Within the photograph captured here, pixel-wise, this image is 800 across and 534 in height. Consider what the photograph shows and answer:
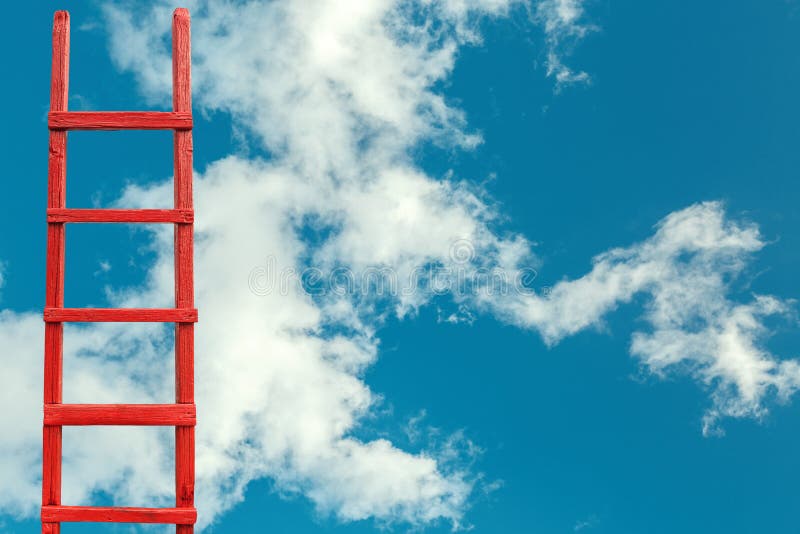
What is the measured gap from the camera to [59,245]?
8.07m

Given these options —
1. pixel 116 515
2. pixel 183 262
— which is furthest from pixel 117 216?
pixel 116 515

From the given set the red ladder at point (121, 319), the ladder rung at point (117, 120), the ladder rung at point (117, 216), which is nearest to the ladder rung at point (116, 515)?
the red ladder at point (121, 319)

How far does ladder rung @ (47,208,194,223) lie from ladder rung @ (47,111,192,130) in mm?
809

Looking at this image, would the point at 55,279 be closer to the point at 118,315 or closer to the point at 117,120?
the point at 118,315

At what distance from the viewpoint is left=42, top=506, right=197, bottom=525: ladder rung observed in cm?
777

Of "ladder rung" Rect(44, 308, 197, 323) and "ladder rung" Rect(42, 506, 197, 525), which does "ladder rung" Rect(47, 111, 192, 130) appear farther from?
"ladder rung" Rect(42, 506, 197, 525)

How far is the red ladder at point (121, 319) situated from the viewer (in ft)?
25.8

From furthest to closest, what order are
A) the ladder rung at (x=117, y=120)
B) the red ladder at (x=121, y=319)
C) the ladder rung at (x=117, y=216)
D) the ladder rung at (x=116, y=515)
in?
1. the ladder rung at (x=117, y=120)
2. the ladder rung at (x=117, y=216)
3. the red ladder at (x=121, y=319)
4. the ladder rung at (x=116, y=515)

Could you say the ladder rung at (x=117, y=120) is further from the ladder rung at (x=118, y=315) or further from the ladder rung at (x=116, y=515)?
the ladder rung at (x=116, y=515)

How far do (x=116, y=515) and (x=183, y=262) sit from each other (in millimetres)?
2318

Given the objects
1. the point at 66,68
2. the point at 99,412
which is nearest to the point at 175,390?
the point at 99,412

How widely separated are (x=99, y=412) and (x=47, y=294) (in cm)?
118

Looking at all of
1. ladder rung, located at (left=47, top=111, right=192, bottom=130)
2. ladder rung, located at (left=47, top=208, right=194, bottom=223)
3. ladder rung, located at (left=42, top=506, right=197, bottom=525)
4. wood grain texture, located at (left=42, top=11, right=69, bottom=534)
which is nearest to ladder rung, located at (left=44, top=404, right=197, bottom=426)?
wood grain texture, located at (left=42, top=11, right=69, bottom=534)

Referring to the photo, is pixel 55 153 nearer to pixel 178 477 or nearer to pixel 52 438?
pixel 52 438
